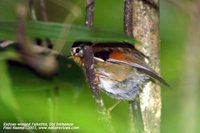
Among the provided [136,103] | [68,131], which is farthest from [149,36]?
[68,131]

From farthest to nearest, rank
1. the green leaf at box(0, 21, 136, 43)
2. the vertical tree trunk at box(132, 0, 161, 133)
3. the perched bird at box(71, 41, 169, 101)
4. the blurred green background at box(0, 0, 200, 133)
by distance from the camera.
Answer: the perched bird at box(71, 41, 169, 101) < the vertical tree trunk at box(132, 0, 161, 133) < the green leaf at box(0, 21, 136, 43) < the blurred green background at box(0, 0, 200, 133)

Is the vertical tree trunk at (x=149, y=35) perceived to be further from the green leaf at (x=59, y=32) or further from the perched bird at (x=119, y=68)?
the green leaf at (x=59, y=32)

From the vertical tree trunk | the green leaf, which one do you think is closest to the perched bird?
the vertical tree trunk

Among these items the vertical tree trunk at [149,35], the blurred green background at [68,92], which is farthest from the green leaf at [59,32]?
the vertical tree trunk at [149,35]

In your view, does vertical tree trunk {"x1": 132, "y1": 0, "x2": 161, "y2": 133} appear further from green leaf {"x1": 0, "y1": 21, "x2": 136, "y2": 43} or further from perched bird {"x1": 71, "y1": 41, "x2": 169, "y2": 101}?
green leaf {"x1": 0, "y1": 21, "x2": 136, "y2": 43}

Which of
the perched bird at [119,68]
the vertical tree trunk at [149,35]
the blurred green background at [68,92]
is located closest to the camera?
the blurred green background at [68,92]

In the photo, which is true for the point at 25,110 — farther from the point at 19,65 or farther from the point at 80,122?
the point at 19,65
